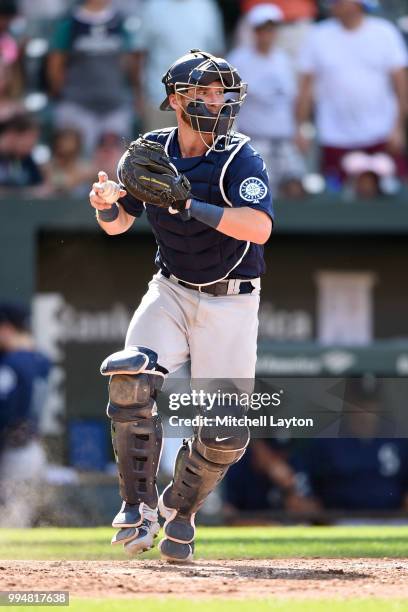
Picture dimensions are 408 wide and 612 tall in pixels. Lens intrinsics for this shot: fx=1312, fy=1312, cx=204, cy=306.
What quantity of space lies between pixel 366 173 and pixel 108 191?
5961mm

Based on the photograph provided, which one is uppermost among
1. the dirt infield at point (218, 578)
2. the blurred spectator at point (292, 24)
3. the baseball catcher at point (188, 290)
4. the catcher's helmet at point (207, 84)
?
the blurred spectator at point (292, 24)

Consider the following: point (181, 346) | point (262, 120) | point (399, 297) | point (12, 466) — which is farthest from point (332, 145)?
point (181, 346)

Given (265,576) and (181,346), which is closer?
(265,576)

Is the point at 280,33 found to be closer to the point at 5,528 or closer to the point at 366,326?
the point at 366,326

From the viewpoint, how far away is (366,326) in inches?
455

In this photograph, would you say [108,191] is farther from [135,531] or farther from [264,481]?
[264,481]

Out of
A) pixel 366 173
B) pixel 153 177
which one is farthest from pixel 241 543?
pixel 366 173

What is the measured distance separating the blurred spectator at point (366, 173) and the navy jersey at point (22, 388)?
10.2ft

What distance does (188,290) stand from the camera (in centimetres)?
562

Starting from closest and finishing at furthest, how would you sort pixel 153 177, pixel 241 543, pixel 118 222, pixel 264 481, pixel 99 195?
pixel 153 177, pixel 99 195, pixel 118 222, pixel 241 543, pixel 264 481

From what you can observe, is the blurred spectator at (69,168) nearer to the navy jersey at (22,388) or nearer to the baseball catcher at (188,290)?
the navy jersey at (22,388)

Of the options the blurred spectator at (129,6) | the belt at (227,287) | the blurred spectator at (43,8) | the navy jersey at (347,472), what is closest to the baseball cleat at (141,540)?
the belt at (227,287)

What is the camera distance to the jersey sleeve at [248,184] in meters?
5.26

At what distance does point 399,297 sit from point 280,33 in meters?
2.56
